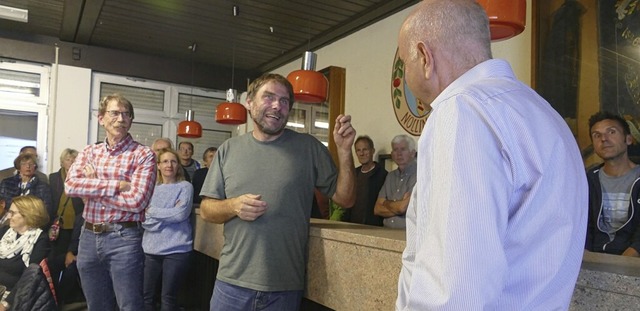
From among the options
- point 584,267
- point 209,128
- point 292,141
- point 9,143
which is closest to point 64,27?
point 9,143

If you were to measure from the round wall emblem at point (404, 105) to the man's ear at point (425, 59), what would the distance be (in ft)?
11.0

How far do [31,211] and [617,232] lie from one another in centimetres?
359

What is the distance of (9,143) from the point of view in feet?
19.6

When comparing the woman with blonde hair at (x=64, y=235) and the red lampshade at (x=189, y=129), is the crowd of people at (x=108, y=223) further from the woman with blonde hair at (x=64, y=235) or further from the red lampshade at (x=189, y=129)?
the red lampshade at (x=189, y=129)

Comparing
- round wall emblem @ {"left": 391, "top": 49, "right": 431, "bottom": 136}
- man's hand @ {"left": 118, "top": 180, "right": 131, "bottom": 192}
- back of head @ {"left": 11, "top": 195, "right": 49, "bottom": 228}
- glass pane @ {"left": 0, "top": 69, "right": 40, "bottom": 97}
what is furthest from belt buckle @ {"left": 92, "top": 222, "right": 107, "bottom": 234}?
glass pane @ {"left": 0, "top": 69, "right": 40, "bottom": 97}

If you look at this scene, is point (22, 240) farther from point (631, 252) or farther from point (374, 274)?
point (631, 252)

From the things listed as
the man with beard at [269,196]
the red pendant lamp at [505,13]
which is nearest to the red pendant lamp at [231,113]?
the man with beard at [269,196]

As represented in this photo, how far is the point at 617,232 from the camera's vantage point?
229 cm

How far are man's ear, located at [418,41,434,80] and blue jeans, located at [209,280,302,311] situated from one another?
109 cm

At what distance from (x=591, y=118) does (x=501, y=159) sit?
7.71 ft

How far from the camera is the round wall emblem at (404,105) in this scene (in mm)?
4176

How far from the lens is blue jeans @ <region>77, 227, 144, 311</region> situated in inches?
83.0

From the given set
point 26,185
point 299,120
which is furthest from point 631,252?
point 26,185

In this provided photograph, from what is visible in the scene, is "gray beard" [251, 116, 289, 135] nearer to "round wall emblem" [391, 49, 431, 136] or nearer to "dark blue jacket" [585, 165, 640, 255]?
"dark blue jacket" [585, 165, 640, 255]
